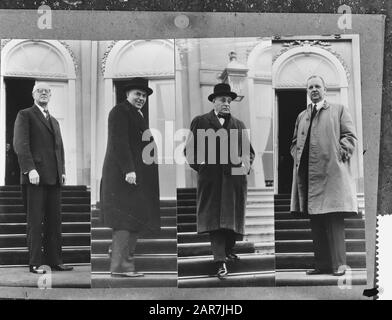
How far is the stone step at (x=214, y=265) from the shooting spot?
3.72m

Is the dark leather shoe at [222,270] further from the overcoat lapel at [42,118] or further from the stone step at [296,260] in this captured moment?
the overcoat lapel at [42,118]

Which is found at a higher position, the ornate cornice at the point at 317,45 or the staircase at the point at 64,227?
the ornate cornice at the point at 317,45

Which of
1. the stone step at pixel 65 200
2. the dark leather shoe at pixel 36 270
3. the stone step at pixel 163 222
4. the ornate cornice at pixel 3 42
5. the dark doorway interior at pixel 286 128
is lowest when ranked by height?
the dark leather shoe at pixel 36 270

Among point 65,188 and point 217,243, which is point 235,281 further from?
point 65,188

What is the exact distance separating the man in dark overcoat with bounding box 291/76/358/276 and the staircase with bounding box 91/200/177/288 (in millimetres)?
868

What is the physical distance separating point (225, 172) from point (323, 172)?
0.67 m

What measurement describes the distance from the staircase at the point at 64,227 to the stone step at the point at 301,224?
1.32 metres

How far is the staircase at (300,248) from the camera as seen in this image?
373 centimetres

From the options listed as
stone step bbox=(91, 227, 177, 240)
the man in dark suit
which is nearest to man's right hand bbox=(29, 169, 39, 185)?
the man in dark suit

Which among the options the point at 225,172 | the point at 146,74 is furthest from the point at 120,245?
the point at 146,74

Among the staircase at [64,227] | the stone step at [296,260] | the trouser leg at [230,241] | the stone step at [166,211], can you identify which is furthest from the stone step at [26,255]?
the stone step at [296,260]

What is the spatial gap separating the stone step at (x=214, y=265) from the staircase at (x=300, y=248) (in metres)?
0.08

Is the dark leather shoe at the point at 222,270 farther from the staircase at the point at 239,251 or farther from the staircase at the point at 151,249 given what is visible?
the staircase at the point at 151,249
